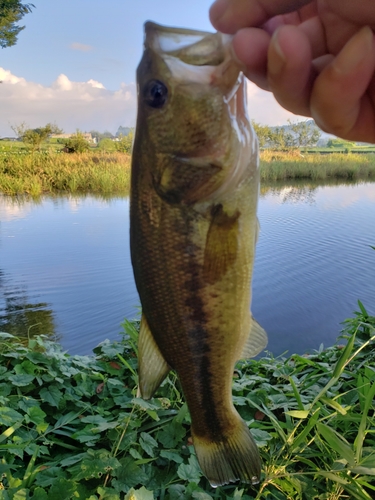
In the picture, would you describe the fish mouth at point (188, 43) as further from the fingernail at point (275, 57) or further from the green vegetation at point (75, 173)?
Answer: the green vegetation at point (75, 173)

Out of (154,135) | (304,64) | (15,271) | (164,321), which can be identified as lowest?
(15,271)

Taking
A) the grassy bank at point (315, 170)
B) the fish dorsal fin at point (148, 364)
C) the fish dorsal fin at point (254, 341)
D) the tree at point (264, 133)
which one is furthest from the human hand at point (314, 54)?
the tree at point (264, 133)

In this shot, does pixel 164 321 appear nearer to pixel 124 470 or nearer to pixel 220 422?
pixel 220 422

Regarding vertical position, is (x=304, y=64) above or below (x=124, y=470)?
above

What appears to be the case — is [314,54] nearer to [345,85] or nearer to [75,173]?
[345,85]

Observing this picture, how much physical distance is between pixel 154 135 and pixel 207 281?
50cm

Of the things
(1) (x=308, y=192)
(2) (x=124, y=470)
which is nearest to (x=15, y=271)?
(2) (x=124, y=470)

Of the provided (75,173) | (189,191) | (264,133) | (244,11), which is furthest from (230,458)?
(264,133)

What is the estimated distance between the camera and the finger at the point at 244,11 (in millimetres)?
1317

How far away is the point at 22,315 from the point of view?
6.36 metres

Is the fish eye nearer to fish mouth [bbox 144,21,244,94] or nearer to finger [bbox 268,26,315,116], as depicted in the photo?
fish mouth [bbox 144,21,244,94]

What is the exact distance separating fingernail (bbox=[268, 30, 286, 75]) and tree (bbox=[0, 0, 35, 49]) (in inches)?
616

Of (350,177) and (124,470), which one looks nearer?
(124,470)

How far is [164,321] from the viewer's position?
1315 millimetres
